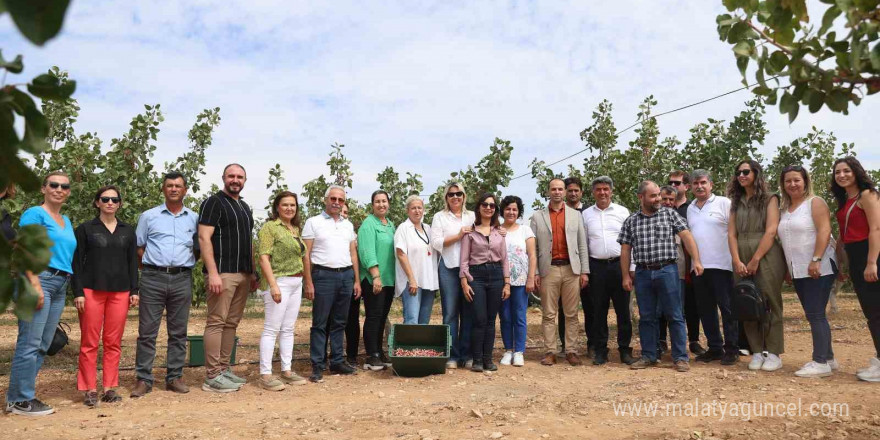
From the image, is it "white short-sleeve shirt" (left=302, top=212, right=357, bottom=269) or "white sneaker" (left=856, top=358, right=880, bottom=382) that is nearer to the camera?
"white sneaker" (left=856, top=358, right=880, bottom=382)

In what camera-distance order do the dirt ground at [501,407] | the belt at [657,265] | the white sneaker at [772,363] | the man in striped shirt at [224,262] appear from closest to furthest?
1. the dirt ground at [501,407]
2. the man in striped shirt at [224,262]
3. the white sneaker at [772,363]
4. the belt at [657,265]

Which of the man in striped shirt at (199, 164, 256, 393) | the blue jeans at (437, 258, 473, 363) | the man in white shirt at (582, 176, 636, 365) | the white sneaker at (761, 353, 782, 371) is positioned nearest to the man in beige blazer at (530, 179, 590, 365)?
the man in white shirt at (582, 176, 636, 365)

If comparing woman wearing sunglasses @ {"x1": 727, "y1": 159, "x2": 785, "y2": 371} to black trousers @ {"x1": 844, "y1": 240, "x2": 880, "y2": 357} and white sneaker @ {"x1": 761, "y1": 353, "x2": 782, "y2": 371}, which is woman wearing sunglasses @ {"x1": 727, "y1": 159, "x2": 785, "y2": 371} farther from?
black trousers @ {"x1": 844, "y1": 240, "x2": 880, "y2": 357}

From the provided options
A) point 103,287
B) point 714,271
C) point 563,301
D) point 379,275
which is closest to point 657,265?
point 714,271

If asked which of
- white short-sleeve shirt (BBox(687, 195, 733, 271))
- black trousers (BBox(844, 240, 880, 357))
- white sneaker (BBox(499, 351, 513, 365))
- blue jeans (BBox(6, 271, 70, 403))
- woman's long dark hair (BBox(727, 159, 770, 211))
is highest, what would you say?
woman's long dark hair (BBox(727, 159, 770, 211))

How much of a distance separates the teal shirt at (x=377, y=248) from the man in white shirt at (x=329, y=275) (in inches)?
6.7

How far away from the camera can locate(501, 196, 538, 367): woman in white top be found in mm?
6738

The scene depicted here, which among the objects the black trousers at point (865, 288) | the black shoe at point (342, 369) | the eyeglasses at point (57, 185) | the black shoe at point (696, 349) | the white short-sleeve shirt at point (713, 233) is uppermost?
the eyeglasses at point (57, 185)

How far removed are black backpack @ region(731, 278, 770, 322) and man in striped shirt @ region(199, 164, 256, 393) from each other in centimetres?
456

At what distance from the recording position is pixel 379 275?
663 cm

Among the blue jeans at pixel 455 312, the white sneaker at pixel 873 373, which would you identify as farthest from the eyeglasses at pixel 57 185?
the white sneaker at pixel 873 373

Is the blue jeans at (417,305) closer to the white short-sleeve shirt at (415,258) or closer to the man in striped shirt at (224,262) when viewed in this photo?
the white short-sleeve shirt at (415,258)

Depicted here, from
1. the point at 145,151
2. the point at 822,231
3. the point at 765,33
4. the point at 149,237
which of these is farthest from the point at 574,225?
the point at 145,151

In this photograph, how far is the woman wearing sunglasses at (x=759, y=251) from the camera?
5984 millimetres
